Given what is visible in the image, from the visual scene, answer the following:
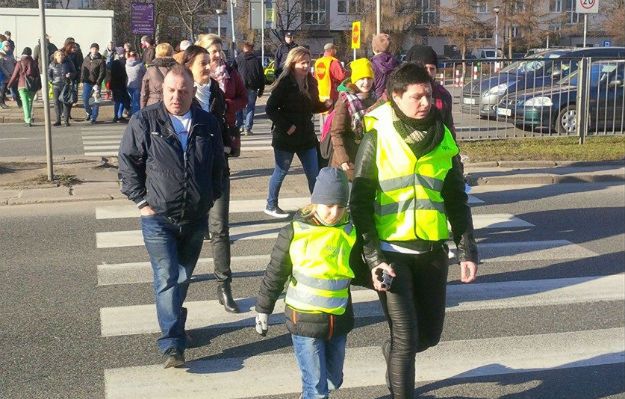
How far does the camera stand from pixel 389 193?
14.9 ft

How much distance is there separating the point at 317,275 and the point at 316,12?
3278 inches

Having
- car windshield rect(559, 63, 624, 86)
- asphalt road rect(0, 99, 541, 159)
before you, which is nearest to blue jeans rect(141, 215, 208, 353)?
asphalt road rect(0, 99, 541, 159)

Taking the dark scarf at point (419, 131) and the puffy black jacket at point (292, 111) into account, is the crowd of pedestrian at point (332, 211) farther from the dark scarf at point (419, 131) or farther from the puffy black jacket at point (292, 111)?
the puffy black jacket at point (292, 111)

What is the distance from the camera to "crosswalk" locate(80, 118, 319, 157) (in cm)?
1633

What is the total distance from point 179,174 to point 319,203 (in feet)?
4.47

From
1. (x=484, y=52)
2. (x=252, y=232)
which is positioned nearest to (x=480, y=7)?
(x=484, y=52)

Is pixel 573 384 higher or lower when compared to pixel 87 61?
lower

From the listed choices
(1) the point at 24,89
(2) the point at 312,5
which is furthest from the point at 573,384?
(2) the point at 312,5

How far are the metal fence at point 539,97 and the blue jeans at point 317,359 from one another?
11.8m

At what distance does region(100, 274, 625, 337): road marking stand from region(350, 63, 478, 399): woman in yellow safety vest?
2211 mm

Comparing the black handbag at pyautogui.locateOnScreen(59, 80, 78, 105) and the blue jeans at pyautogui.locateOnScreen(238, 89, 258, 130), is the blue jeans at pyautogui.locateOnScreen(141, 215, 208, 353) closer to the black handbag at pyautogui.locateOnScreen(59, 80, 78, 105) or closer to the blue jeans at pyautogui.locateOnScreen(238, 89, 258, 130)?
the blue jeans at pyautogui.locateOnScreen(238, 89, 258, 130)

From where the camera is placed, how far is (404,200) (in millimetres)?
4539

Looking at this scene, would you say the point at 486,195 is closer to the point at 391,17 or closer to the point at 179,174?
the point at 179,174

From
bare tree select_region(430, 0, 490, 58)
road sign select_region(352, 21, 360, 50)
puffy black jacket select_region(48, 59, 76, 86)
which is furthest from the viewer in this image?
bare tree select_region(430, 0, 490, 58)
